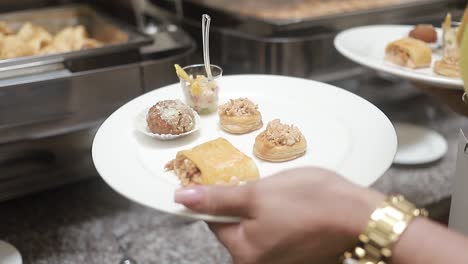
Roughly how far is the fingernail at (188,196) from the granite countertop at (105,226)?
18.1 inches

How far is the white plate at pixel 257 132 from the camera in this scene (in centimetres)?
58

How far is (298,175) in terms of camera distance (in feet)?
1.72

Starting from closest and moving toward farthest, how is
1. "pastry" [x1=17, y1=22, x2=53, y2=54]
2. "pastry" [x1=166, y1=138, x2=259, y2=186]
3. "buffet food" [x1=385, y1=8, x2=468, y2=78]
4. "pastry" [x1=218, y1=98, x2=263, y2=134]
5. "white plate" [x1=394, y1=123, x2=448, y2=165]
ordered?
"pastry" [x1=166, y1=138, x2=259, y2=186] < "pastry" [x1=218, y1=98, x2=263, y2=134] < "buffet food" [x1=385, y1=8, x2=468, y2=78] < "pastry" [x1=17, y1=22, x2=53, y2=54] < "white plate" [x1=394, y1=123, x2=448, y2=165]

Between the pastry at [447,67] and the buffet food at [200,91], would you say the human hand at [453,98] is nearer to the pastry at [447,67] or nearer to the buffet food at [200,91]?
the pastry at [447,67]

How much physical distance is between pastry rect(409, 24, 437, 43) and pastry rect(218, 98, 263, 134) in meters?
0.58

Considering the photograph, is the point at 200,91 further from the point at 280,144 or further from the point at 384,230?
the point at 384,230

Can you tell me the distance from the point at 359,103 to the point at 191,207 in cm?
33

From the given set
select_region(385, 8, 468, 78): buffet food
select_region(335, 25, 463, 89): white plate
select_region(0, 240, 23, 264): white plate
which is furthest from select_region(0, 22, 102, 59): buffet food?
select_region(385, 8, 468, 78): buffet food

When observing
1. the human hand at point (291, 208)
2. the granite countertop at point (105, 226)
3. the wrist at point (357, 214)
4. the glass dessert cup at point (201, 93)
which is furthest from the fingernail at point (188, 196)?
the granite countertop at point (105, 226)

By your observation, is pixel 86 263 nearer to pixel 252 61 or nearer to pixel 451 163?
pixel 252 61

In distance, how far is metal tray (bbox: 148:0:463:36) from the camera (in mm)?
1086

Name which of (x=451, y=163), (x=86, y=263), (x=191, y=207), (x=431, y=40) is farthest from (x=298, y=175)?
(x=451, y=163)

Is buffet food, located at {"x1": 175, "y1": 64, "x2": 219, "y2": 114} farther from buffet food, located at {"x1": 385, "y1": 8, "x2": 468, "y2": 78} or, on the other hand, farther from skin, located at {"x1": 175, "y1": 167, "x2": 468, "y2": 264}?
buffet food, located at {"x1": 385, "y1": 8, "x2": 468, "y2": 78}

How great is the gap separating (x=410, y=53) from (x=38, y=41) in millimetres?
808
